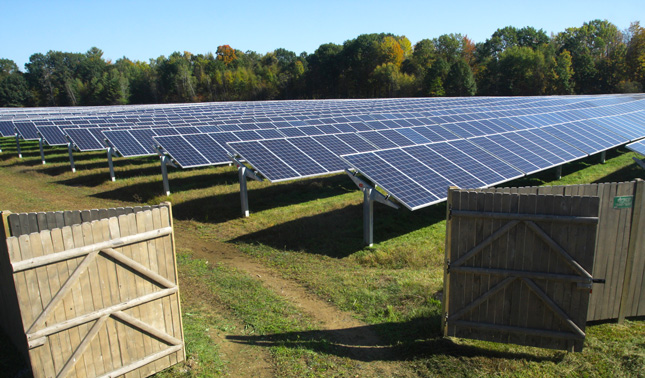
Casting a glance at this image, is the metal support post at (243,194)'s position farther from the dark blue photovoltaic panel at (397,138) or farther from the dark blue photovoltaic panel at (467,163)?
the dark blue photovoltaic panel at (397,138)

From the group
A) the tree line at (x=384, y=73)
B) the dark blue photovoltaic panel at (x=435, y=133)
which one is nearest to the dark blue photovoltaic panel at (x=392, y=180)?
the dark blue photovoltaic panel at (x=435, y=133)

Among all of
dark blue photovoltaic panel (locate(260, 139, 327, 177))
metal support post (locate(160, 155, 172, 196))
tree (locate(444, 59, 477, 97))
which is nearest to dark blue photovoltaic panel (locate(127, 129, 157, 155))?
metal support post (locate(160, 155, 172, 196))

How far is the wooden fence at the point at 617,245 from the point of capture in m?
6.88

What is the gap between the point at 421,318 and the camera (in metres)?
7.57

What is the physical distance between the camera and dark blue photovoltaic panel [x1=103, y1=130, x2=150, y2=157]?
21.4 metres

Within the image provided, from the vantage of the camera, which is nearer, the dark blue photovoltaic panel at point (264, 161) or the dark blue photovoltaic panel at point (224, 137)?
the dark blue photovoltaic panel at point (264, 161)

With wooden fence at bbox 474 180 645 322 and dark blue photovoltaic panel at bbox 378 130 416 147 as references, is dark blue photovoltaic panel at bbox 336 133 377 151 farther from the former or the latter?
wooden fence at bbox 474 180 645 322

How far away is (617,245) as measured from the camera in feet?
22.9

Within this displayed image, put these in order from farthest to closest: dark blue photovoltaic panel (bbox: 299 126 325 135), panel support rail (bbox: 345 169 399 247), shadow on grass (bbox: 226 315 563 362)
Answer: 1. dark blue photovoltaic panel (bbox: 299 126 325 135)
2. panel support rail (bbox: 345 169 399 247)
3. shadow on grass (bbox: 226 315 563 362)

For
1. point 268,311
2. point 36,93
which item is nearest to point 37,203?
point 268,311

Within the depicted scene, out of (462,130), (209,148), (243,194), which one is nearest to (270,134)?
(209,148)

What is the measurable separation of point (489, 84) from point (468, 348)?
87.6 meters

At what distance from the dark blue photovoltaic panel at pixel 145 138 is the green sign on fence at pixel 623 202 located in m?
20.1

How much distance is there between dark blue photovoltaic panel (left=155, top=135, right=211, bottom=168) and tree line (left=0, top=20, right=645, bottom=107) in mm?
71685
